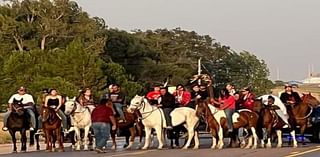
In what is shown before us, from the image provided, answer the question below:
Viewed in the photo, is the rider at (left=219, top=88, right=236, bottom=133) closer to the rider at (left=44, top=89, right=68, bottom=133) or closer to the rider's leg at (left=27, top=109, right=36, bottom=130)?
the rider at (left=44, top=89, right=68, bottom=133)

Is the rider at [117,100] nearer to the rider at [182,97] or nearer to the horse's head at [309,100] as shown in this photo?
the rider at [182,97]

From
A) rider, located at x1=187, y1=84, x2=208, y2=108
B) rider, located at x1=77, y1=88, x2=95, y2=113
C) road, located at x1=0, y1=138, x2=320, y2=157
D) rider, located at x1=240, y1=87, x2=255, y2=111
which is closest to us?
road, located at x1=0, y1=138, x2=320, y2=157

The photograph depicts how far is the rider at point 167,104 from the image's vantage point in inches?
1071

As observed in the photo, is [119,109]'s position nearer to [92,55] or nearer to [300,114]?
[300,114]

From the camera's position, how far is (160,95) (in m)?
28.0

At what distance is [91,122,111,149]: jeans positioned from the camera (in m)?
24.7

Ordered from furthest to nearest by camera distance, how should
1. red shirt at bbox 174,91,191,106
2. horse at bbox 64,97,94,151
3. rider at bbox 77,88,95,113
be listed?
red shirt at bbox 174,91,191,106 < rider at bbox 77,88,95,113 < horse at bbox 64,97,94,151

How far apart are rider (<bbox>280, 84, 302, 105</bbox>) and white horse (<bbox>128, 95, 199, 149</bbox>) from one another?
11.6ft

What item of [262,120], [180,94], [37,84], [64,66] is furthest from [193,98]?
[64,66]

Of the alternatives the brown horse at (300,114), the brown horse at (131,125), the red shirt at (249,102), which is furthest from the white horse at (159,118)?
the brown horse at (300,114)

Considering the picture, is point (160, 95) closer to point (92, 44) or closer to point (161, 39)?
point (92, 44)

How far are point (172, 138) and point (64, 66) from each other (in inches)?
1493

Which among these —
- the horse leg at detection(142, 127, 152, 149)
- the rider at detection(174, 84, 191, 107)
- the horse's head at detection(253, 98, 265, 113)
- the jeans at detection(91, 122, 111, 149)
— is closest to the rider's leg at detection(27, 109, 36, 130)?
the jeans at detection(91, 122, 111, 149)

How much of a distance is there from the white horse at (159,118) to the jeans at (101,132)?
6.00 feet
